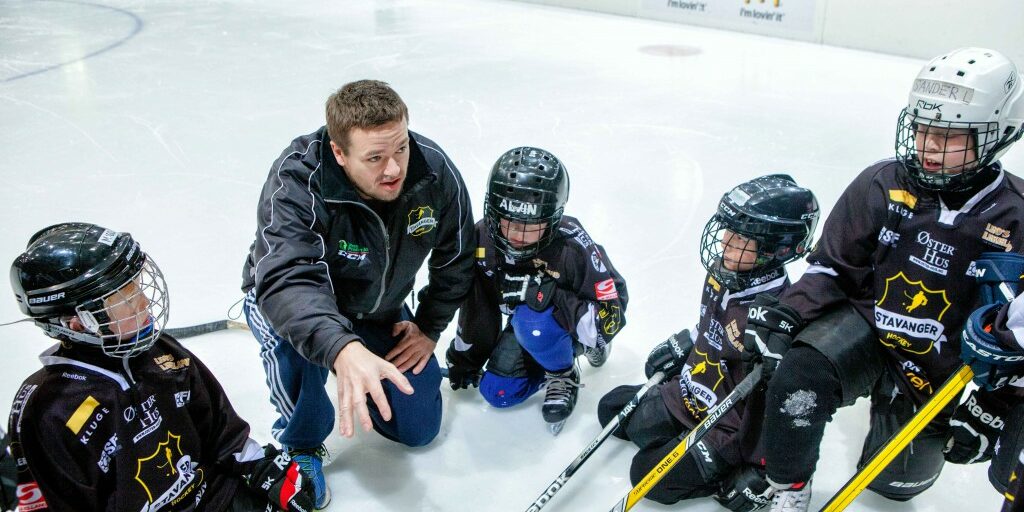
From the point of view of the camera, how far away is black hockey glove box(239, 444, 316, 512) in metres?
1.97

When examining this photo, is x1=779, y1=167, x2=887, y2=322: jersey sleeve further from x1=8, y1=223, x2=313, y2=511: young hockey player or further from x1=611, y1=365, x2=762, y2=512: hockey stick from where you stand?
x1=8, y1=223, x2=313, y2=511: young hockey player

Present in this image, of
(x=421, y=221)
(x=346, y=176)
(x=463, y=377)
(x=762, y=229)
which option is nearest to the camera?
(x=762, y=229)

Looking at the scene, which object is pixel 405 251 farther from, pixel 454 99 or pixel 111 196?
pixel 454 99

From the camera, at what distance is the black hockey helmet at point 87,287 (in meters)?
1.62

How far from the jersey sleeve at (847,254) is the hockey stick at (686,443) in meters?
0.25

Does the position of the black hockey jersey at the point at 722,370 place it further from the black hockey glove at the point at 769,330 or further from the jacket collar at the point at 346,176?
the jacket collar at the point at 346,176

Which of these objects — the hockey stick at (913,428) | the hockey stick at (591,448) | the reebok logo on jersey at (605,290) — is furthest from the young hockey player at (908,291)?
the reebok logo on jersey at (605,290)

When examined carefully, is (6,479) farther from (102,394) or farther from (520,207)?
(520,207)

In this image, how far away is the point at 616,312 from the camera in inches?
101

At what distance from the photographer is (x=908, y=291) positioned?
2031 mm

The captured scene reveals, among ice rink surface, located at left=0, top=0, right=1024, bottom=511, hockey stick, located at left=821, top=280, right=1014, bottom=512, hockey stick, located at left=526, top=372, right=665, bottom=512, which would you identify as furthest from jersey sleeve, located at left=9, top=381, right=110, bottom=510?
hockey stick, located at left=821, top=280, right=1014, bottom=512

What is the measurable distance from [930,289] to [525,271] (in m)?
1.13

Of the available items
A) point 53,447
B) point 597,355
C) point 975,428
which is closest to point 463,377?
point 597,355

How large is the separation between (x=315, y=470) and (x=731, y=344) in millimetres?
1167
